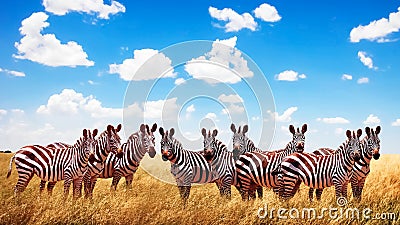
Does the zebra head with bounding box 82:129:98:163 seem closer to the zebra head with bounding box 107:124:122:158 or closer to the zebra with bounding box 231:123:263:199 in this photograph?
the zebra head with bounding box 107:124:122:158

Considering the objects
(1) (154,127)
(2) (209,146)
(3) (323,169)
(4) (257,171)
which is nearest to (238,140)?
(2) (209,146)

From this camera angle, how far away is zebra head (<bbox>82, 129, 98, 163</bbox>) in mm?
10250

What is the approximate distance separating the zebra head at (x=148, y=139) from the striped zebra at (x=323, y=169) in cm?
385

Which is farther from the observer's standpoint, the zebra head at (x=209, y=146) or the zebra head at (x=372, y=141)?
the zebra head at (x=209, y=146)

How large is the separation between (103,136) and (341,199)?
635 cm

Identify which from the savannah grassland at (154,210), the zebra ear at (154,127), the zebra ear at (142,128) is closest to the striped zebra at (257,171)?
the savannah grassland at (154,210)

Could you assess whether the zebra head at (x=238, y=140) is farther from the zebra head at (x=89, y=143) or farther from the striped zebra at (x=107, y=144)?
the zebra head at (x=89, y=143)

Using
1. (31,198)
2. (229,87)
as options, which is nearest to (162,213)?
(31,198)

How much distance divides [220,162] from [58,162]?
4633 mm

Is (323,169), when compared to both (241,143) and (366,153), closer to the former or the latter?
(366,153)

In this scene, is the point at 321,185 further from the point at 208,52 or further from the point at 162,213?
the point at 208,52

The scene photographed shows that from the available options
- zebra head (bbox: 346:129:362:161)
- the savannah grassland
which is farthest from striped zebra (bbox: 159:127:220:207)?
zebra head (bbox: 346:129:362:161)

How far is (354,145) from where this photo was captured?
9.86 m

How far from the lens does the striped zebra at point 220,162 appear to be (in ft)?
36.7
